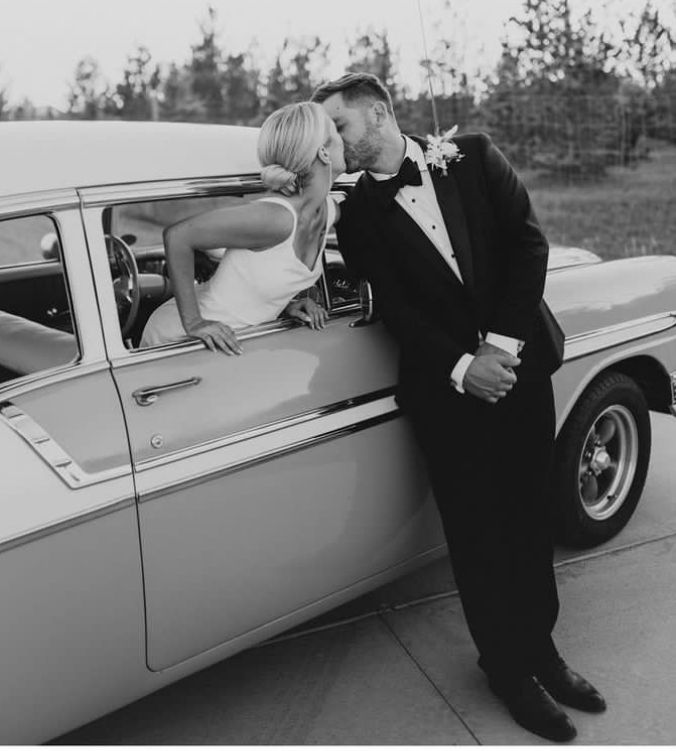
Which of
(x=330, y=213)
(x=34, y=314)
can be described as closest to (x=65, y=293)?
(x=34, y=314)

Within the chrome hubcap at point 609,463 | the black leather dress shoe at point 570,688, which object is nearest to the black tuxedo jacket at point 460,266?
the black leather dress shoe at point 570,688

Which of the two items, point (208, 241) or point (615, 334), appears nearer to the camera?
point (208, 241)

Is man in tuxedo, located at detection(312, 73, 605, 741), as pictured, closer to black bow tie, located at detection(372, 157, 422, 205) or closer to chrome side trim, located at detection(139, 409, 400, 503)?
black bow tie, located at detection(372, 157, 422, 205)

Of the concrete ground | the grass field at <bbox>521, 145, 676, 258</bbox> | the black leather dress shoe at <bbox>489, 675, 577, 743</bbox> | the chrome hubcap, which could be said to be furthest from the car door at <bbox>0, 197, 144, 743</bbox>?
the grass field at <bbox>521, 145, 676, 258</bbox>

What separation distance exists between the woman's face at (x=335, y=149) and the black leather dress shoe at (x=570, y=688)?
5.32 ft

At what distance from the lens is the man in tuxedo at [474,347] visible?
2.75 metres

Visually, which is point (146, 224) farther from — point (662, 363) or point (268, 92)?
point (662, 363)

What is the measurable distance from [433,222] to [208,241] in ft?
Answer: 2.29

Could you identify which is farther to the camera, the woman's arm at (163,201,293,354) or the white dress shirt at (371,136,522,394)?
the white dress shirt at (371,136,522,394)

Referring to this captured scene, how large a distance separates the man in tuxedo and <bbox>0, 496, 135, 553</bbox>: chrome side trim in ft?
3.22

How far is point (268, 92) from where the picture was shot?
14.9m

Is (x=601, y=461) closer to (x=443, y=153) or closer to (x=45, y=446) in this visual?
(x=443, y=153)

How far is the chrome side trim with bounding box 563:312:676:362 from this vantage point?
3.38 m

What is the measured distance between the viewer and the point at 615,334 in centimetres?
357
